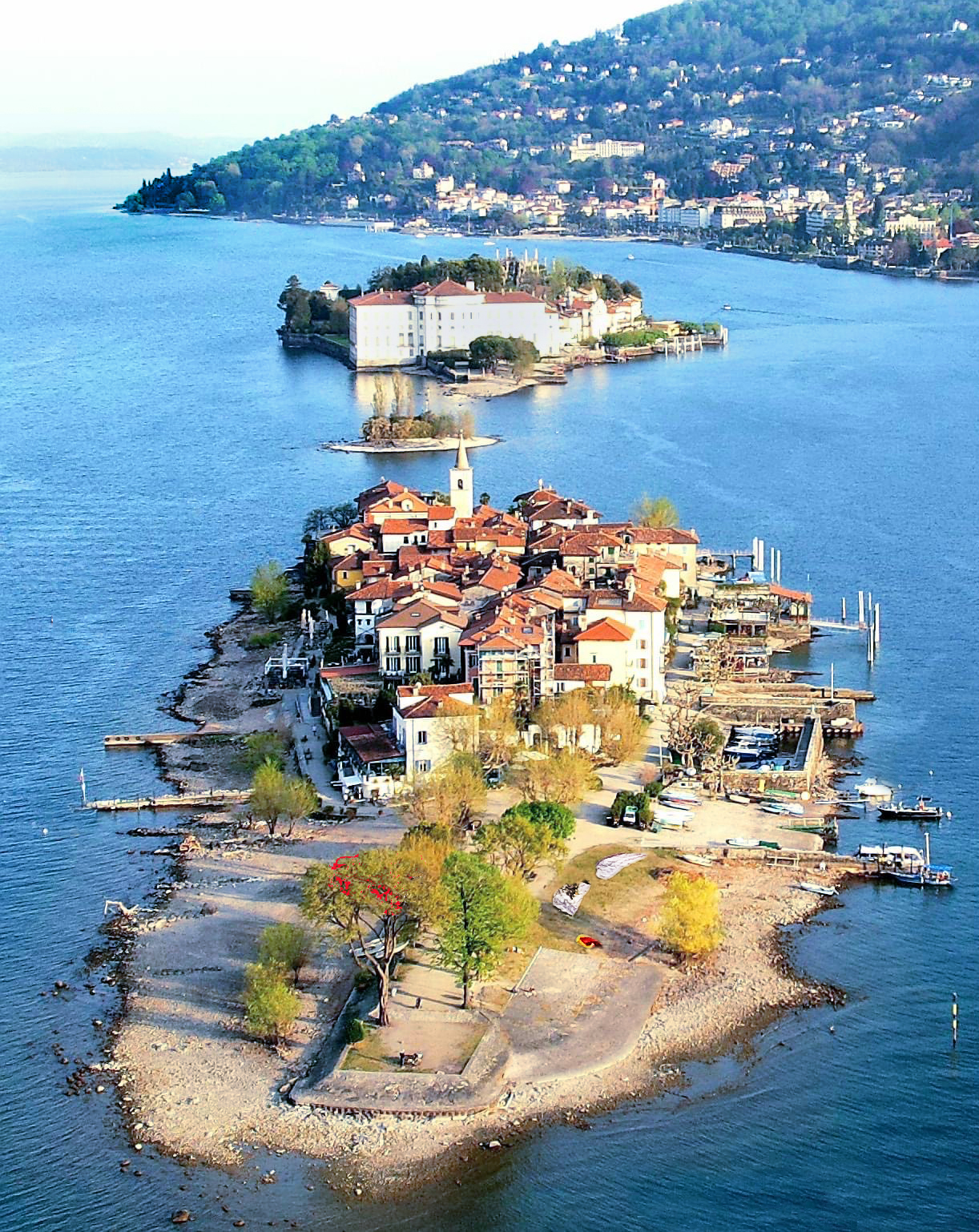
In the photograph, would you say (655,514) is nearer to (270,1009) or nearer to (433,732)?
(433,732)

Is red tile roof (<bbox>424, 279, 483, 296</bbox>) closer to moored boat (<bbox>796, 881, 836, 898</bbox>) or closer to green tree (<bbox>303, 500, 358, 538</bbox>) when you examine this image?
green tree (<bbox>303, 500, 358, 538</bbox>)

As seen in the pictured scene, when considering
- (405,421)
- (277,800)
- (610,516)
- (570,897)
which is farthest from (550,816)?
(405,421)

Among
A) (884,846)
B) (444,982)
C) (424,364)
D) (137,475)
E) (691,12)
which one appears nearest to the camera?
(444,982)

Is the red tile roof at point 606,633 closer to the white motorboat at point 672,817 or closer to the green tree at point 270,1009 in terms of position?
the white motorboat at point 672,817

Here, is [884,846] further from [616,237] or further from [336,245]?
[616,237]

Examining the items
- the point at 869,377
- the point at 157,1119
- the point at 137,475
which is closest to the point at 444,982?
the point at 157,1119

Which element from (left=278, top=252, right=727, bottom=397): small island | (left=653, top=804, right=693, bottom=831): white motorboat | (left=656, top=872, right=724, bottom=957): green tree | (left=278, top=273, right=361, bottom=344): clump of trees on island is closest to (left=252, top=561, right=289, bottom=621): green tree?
(left=653, top=804, right=693, bottom=831): white motorboat
